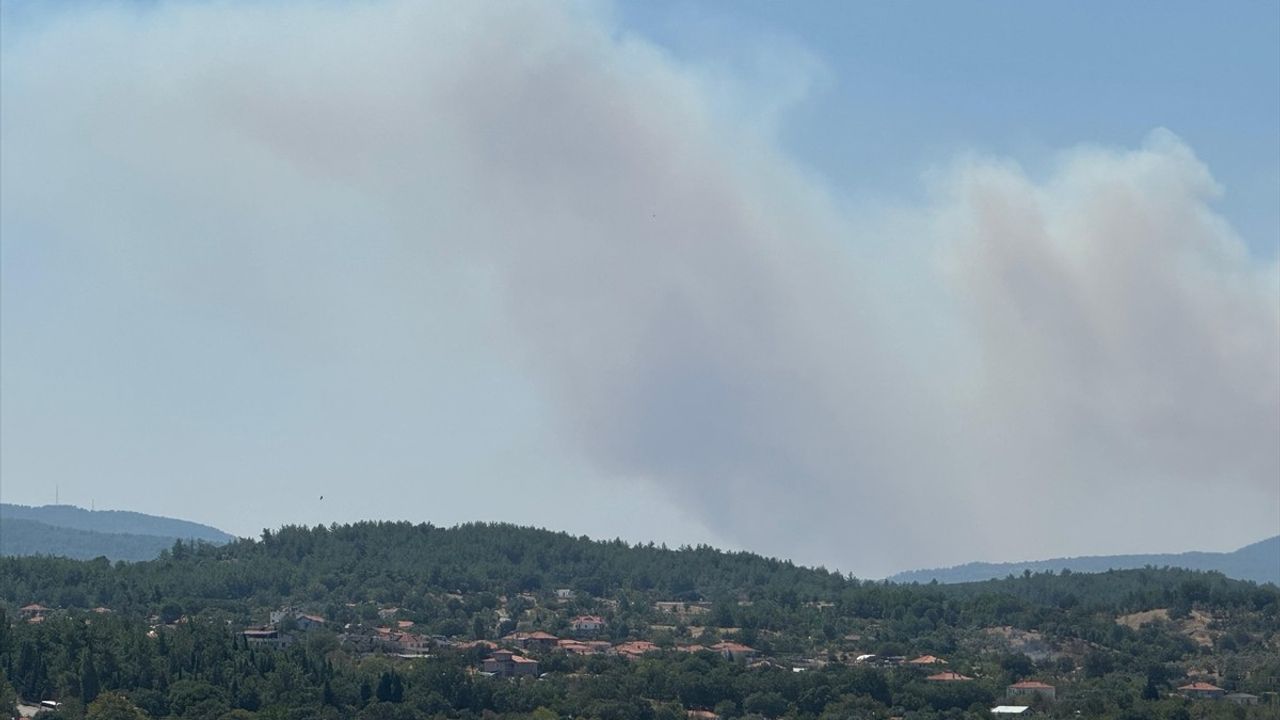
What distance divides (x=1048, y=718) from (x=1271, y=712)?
1942 cm

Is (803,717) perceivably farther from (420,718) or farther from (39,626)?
(39,626)

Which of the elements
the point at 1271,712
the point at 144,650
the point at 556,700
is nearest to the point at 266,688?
the point at 144,650

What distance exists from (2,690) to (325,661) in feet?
112

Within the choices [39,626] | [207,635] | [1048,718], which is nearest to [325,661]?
[207,635]

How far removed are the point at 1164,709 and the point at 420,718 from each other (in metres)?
60.9

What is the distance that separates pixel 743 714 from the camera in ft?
649

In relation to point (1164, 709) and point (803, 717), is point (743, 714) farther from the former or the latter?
point (1164, 709)

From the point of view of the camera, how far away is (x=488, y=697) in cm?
19338

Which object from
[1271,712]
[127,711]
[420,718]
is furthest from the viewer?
[1271,712]

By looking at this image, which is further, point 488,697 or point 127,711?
point 488,697

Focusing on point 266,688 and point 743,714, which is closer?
point 266,688

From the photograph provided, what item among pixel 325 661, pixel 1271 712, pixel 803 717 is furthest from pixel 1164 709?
pixel 325 661

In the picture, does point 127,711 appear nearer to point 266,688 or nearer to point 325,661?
point 266,688

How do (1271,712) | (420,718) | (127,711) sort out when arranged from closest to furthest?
(127,711) → (420,718) → (1271,712)
